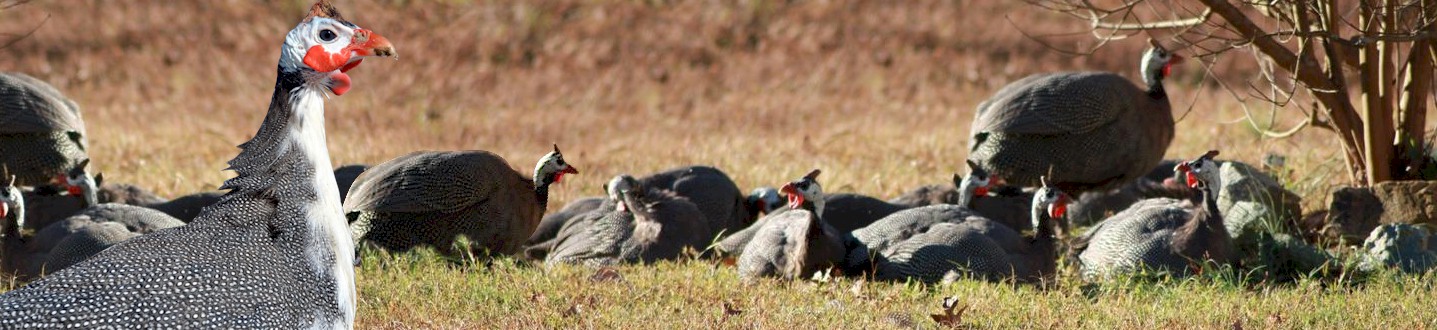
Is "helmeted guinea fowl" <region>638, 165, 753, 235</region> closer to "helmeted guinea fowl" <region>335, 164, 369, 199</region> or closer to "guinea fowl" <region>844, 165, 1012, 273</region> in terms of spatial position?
"guinea fowl" <region>844, 165, 1012, 273</region>

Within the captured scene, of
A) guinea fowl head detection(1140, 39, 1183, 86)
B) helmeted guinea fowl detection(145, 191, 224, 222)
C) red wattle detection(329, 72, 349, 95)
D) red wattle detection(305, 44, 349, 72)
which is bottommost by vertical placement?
helmeted guinea fowl detection(145, 191, 224, 222)

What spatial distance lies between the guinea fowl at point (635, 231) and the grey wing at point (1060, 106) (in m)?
1.74

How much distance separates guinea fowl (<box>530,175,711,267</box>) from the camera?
651 centimetres

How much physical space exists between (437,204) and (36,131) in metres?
1.81

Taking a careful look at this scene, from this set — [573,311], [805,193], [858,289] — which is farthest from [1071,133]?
[573,311]

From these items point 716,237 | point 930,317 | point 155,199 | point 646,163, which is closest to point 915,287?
point 930,317

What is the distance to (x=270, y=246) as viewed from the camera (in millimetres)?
3516

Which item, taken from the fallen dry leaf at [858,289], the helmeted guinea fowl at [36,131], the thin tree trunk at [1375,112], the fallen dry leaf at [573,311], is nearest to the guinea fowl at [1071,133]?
the thin tree trunk at [1375,112]

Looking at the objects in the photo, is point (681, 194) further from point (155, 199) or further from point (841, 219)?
point (155, 199)

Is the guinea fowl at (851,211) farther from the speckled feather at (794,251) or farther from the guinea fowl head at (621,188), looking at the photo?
the speckled feather at (794,251)

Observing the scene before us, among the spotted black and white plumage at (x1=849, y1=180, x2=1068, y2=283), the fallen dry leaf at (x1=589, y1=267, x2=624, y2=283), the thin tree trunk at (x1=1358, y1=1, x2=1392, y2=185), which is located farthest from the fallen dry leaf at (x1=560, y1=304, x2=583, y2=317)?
the thin tree trunk at (x1=1358, y1=1, x2=1392, y2=185)

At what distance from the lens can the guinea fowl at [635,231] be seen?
256 inches

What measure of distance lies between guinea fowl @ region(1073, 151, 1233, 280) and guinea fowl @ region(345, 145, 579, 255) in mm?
2364

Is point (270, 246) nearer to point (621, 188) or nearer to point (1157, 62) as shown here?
point (621, 188)
